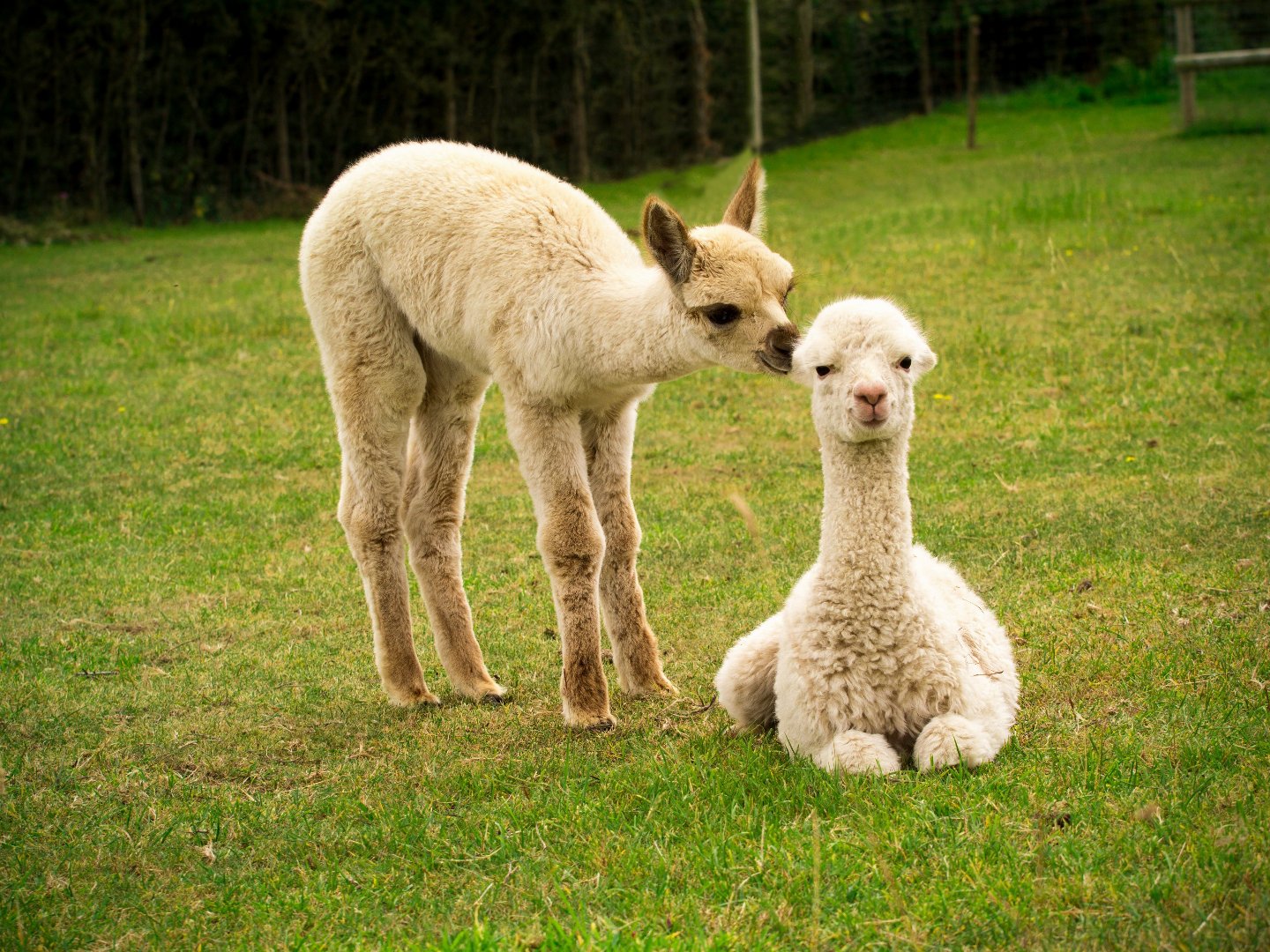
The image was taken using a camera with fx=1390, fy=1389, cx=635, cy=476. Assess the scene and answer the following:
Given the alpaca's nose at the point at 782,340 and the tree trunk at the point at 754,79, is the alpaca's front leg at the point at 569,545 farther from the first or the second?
the tree trunk at the point at 754,79

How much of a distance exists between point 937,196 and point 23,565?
520 inches

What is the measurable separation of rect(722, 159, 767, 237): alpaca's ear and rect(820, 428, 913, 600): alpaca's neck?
116 centimetres

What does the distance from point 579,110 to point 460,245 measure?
20.2 m

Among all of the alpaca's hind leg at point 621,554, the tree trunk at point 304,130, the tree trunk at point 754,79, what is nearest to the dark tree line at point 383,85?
the tree trunk at point 304,130

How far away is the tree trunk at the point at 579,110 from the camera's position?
2391cm

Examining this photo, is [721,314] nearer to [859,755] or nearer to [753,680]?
[753,680]

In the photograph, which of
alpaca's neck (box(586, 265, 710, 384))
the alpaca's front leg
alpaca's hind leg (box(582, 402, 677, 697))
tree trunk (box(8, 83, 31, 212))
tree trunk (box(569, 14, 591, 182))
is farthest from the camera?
tree trunk (box(569, 14, 591, 182))

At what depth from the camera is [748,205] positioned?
15.9 feet

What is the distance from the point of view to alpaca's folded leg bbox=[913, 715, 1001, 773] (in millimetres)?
3754

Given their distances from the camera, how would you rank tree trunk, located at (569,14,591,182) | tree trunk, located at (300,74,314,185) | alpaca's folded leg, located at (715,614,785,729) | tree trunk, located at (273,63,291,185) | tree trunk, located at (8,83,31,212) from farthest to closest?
tree trunk, located at (569,14,591,182), tree trunk, located at (300,74,314,185), tree trunk, located at (273,63,291,185), tree trunk, located at (8,83,31,212), alpaca's folded leg, located at (715,614,785,729)

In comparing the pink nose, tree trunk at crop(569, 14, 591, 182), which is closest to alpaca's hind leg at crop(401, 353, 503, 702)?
the pink nose

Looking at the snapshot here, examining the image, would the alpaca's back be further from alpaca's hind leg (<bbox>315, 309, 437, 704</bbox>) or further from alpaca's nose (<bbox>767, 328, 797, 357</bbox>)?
alpaca's nose (<bbox>767, 328, 797, 357</bbox>)

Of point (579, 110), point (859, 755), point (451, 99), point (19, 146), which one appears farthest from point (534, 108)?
point (859, 755)

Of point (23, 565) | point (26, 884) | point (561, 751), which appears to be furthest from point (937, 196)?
point (26, 884)
